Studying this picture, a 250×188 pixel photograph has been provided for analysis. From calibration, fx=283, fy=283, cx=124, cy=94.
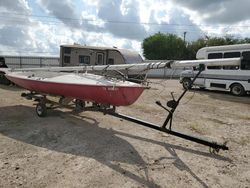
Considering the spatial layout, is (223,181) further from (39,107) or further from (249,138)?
(39,107)

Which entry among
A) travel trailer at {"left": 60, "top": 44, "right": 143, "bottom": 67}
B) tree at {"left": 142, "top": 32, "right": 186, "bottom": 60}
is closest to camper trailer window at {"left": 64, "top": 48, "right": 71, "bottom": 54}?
travel trailer at {"left": 60, "top": 44, "right": 143, "bottom": 67}

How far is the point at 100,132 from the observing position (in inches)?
285

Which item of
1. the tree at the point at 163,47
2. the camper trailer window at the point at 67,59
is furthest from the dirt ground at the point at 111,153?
the tree at the point at 163,47

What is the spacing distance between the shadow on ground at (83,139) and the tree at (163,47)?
4813cm

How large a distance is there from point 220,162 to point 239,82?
36.6ft

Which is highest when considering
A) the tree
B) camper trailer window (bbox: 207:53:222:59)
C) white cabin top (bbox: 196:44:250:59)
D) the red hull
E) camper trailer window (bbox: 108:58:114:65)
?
the tree

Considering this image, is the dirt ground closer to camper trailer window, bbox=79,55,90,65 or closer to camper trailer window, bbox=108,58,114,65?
camper trailer window, bbox=108,58,114,65

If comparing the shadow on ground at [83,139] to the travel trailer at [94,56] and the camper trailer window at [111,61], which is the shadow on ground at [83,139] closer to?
the camper trailer window at [111,61]

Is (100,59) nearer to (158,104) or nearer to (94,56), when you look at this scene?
(94,56)

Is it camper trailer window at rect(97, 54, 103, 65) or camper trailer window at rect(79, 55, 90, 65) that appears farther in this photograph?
camper trailer window at rect(79, 55, 90, 65)

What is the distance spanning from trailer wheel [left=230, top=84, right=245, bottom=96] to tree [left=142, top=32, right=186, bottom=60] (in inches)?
1545

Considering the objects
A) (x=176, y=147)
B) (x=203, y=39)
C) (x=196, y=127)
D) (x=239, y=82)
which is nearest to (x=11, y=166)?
(x=176, y=147)

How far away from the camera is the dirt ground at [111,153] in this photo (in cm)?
465

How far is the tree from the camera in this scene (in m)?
55.4
